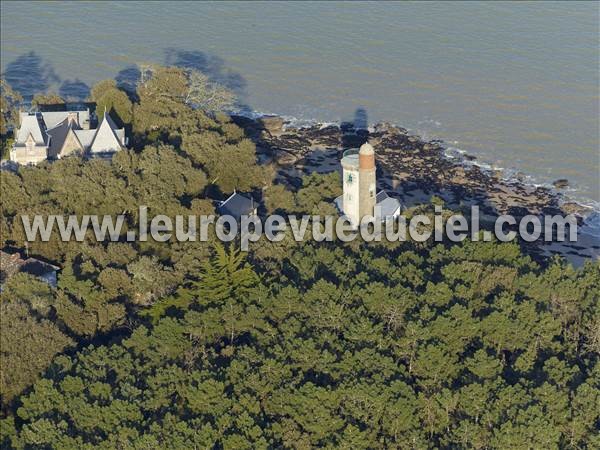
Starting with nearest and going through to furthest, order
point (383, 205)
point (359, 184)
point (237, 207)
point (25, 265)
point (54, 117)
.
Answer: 1. point (25, 265)
2. point (359, 184)
3. point (383, 205)
4. point (237, 207)
5. point (54, 117)

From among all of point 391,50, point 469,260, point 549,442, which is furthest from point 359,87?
point 549,442

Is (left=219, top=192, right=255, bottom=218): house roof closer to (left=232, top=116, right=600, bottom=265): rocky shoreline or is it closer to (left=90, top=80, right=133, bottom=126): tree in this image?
(left=232, top=116, right=600, bottom=265): rocky shoreline

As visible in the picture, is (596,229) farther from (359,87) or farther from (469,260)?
(359,87)

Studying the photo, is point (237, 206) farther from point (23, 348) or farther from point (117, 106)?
point (23, 348)

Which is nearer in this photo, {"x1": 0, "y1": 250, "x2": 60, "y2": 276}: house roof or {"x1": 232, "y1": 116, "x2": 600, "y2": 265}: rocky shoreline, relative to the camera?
{"x1": 0, "y1": 250, "x2": 60, "y2": 276}: house roof

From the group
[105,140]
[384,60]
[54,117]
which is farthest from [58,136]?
[384,60]

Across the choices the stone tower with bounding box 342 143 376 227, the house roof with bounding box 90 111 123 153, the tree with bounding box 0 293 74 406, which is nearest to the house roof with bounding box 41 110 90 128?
the house roof with bounding box 90 111 123 153

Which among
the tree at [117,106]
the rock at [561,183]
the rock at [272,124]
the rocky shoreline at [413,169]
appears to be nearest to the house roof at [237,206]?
the rocky shoreline at [413,169]
